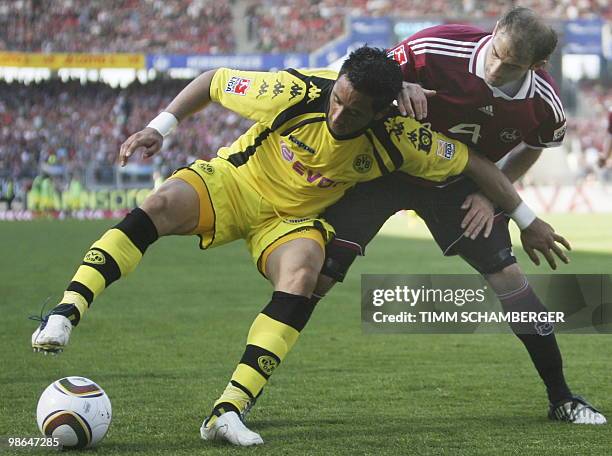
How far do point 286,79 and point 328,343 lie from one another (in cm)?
339

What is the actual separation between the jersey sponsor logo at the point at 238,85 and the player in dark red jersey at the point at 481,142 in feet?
2.43

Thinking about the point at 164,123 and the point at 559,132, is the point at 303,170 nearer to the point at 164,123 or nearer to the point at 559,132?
the point at 164,123

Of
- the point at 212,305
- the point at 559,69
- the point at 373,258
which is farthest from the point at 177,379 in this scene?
the point at 559,69

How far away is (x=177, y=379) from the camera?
6.21 m

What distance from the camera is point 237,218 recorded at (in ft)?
16.2

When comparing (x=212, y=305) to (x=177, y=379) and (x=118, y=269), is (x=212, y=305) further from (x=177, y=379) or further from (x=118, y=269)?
(x=118, y=269)

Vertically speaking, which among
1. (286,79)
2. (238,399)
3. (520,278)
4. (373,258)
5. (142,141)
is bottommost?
(373,258)

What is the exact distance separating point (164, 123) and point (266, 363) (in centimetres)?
123

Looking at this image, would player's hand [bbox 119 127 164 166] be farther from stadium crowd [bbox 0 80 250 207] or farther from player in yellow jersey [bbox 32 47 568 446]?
stadium crowd [bbox 0 80 250 207]

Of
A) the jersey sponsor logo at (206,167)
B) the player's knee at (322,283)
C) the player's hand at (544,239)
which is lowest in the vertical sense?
the player's knee at (322,283)

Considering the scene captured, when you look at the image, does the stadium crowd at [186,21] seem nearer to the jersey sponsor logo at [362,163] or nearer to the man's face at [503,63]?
the man's face at [503,63]

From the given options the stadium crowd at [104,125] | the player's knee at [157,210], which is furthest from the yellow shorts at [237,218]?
the stadium crowd at [104,125]

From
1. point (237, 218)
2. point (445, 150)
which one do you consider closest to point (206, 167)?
point (237, 218)

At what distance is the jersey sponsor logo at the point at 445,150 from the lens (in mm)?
4860
